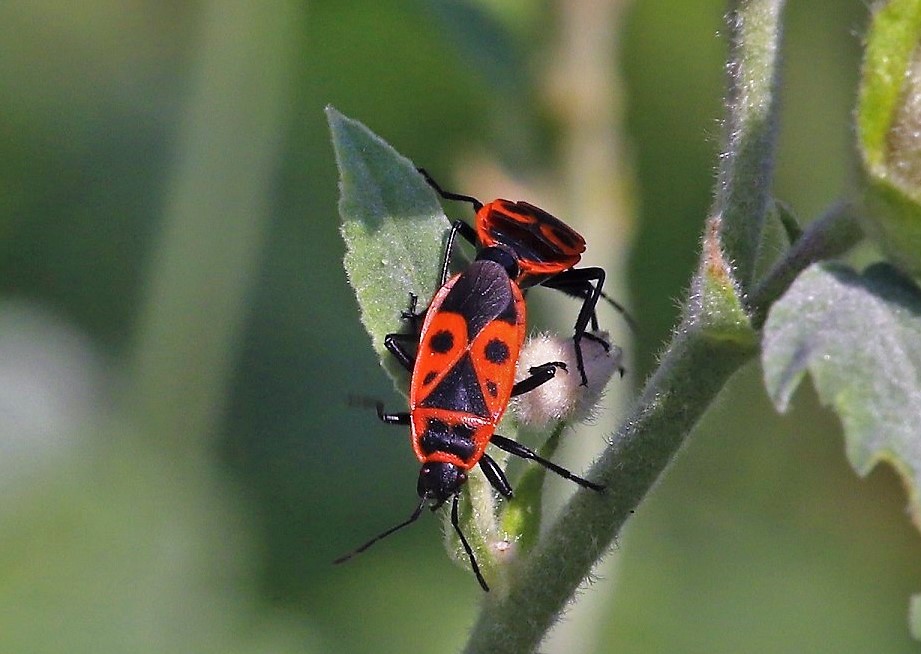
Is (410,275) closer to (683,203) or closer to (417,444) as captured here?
(417,444)

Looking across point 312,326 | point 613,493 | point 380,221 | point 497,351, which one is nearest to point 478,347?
point 497,351

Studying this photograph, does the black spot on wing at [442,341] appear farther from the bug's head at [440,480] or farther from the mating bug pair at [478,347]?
the bug's head at [440,480]

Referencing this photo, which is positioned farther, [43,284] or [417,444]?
[43,284]

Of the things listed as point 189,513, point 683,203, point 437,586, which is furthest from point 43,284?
point 683,203

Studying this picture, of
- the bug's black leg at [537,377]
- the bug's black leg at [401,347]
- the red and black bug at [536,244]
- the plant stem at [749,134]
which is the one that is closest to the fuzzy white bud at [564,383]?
the bug's black leg at [537,377]

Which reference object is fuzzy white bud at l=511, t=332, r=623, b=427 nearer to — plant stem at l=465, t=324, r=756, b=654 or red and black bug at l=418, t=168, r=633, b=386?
plant stem at l=465, t=324, r=756, b=654

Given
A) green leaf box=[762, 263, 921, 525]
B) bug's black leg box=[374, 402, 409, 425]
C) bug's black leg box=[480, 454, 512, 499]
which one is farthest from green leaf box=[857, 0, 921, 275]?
bug's black leg box=[374, 402, 409, 425]

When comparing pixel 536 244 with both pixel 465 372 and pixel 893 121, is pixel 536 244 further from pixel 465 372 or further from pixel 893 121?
pixel 893 121
